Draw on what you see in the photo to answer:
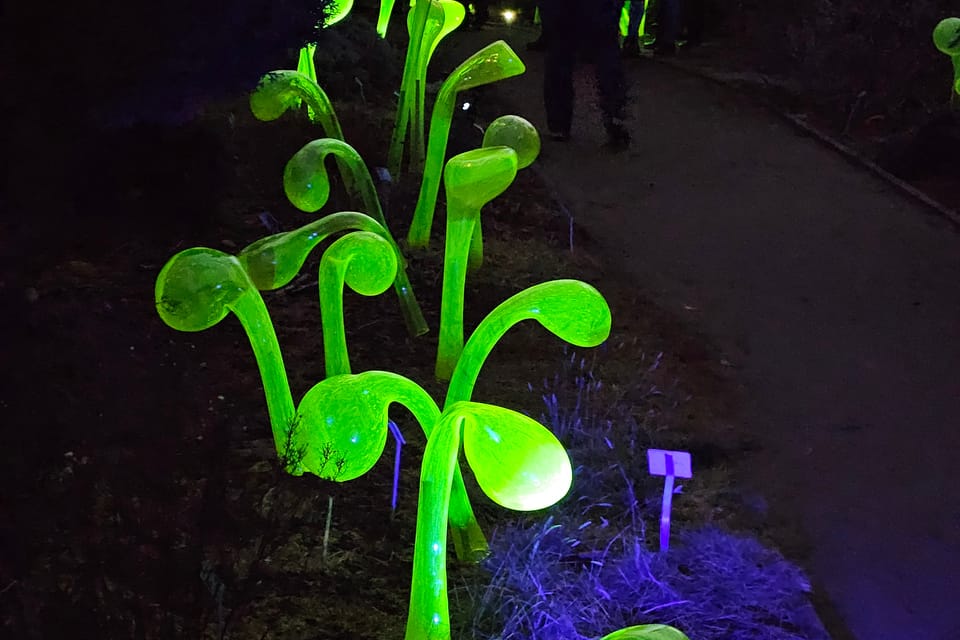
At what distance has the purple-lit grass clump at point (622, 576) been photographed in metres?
2.03

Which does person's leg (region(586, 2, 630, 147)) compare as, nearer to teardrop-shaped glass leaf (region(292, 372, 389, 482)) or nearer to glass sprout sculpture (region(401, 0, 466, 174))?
glass sprout sculpture (region(401, 0, 466, 174))

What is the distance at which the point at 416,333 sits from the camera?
10.7 feet

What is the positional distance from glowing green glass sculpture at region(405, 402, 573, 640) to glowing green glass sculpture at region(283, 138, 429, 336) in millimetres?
1141

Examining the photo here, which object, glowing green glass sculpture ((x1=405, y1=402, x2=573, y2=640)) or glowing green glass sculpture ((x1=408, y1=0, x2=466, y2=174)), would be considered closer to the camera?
glowing green glass sculpture ((x1=405, y1=402, x2=573, y2=640))

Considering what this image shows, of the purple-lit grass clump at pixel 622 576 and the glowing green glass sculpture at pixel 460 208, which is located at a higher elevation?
the glowing green glass sculpture at pixel 460 208

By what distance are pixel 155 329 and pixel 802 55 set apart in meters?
7.05

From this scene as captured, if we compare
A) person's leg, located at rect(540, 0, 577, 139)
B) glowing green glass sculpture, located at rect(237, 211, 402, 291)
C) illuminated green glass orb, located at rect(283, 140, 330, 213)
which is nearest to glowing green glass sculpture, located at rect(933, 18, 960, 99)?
person's leg, located at rect(540, 0, 577, 139)

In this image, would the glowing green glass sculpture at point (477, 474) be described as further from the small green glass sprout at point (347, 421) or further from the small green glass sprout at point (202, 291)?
the small green glass sprout at point (202, 291)

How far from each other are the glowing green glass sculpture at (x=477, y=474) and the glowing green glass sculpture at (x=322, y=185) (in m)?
1.14

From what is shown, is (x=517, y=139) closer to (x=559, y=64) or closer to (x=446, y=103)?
(x=446, y=103)

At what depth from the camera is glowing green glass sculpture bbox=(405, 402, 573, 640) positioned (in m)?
1.47

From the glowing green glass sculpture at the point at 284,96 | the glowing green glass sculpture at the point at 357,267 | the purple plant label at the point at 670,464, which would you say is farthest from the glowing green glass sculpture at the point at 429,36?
the purple plant label at the point at 670,464

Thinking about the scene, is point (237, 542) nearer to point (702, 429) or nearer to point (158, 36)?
point (158, 36)

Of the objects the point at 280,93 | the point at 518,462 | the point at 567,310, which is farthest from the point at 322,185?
the point at 518,462
